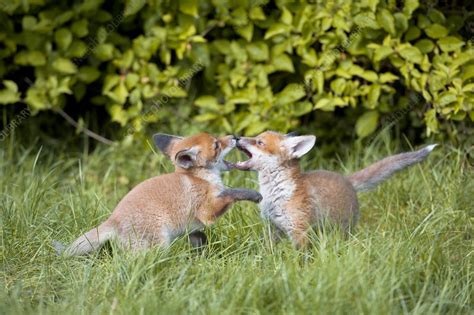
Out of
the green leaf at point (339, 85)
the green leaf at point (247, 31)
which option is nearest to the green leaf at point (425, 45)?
the green leaf at point (339, 85)

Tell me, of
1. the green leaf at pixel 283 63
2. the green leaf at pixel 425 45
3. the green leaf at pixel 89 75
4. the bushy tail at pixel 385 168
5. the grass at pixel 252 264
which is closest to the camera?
the grass at pixel 252 264

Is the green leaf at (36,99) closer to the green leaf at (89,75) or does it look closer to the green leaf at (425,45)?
the green leaf at (89,75)

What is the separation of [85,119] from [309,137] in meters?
4.55

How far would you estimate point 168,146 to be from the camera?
6387mm

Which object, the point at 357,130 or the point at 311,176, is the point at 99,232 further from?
the point at 357,130

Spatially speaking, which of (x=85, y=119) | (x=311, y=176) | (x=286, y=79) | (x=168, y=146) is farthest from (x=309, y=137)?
(x=85, y=119)

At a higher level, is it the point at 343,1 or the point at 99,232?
the point at 343,1

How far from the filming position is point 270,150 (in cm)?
621

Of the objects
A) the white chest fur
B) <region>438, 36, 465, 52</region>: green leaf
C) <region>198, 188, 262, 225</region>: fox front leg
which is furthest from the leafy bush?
<region>198, 188, 262, 225</region>: fox front leg

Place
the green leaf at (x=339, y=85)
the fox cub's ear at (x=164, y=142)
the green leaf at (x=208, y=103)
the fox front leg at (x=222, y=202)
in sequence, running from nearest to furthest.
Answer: the fox front leg at (x=222, y=202)
the fox cub's ear at (x=164, y=142)
the green leaf at (x=339, y=85)
the green leaf at (x=208, y=103)

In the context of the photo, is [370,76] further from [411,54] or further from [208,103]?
[208,103]

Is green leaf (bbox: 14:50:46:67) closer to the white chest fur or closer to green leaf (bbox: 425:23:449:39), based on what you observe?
the white chest fur

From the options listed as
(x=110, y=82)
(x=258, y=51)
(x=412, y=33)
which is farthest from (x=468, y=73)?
(x=110, y=82)

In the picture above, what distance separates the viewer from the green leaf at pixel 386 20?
7.63 meters
